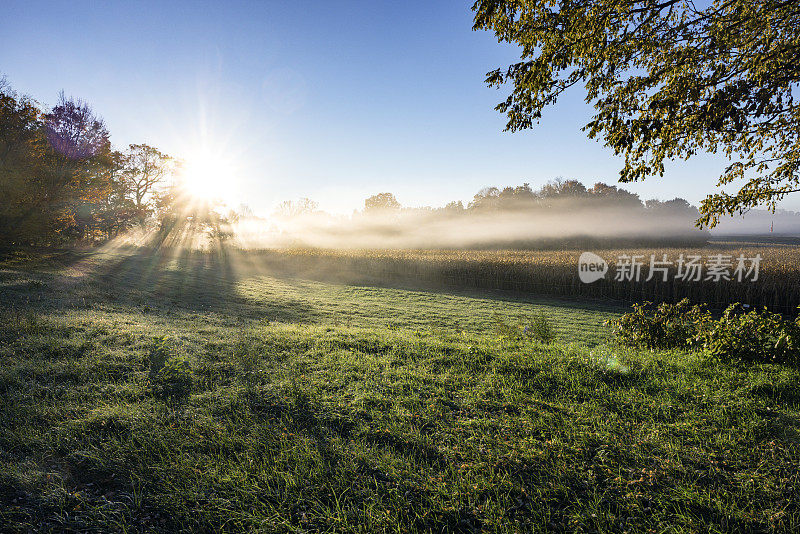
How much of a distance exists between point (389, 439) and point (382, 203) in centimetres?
10111

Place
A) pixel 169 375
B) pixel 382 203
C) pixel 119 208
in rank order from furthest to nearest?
pixel 382 203 < pixel 119 208 < pixel 169 375

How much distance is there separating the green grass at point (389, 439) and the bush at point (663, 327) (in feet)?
5.43

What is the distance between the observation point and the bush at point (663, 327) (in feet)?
24.8

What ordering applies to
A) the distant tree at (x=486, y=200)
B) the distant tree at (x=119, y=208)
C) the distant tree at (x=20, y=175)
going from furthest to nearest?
the distant tree at (x=486, y=200), the distant tree at (x=119, y=208), the distant tree at (x=20, y=175)

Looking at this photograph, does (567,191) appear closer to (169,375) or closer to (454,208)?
(454,208)

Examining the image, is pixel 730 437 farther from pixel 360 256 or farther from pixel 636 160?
pixel 360 256

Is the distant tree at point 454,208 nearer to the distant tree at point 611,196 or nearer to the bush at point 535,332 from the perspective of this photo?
the distant tree at point 611,196

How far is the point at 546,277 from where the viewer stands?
22438mm

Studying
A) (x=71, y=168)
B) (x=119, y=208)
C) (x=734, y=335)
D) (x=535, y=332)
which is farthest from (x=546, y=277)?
(x=119, y=208)

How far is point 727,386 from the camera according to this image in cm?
479

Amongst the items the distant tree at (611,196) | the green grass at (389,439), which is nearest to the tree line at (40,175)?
the green grass at (389,439)

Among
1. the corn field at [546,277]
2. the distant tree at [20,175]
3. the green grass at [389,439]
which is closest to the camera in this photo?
the green grass at [389,439]

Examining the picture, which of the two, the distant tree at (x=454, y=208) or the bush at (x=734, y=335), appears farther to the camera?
the distant tree at (x=454, y=208)

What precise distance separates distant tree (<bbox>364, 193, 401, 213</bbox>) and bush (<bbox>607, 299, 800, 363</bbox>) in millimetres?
96354
